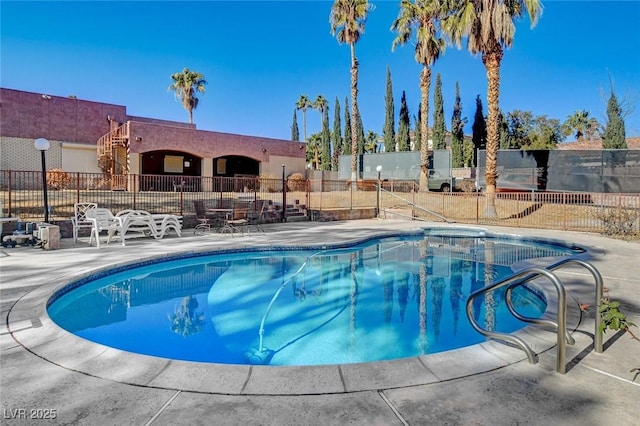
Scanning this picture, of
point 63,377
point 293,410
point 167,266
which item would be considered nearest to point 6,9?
point 167,266

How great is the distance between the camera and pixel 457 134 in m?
36.2

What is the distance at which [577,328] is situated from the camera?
3547 millimetres

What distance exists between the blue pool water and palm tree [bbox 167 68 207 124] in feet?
107

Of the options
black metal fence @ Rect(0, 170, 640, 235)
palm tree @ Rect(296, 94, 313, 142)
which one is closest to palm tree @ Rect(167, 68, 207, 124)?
palm tree @ Rect(296, 94, 313, 142)

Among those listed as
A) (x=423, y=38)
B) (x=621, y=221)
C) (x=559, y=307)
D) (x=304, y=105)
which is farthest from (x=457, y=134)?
(x=559, y=307)

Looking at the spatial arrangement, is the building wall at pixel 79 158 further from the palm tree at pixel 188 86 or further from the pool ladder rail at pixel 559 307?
the pool ladder rail at pixel 559 307

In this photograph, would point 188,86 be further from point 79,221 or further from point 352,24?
point 79,221

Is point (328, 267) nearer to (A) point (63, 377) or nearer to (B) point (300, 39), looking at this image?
(A) point (63, 377)

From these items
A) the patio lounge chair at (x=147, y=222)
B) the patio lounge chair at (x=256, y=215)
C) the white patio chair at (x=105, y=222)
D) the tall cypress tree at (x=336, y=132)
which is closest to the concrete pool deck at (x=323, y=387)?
the white patio chair at (x=105, y=222)

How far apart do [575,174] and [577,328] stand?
16572 millimetres

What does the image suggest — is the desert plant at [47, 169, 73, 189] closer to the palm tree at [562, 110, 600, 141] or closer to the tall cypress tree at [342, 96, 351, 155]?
the tall cypress tree at [342, 96, 351, 155]

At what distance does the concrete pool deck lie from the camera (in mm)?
2156

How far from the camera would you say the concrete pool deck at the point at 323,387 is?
2156 millimetres

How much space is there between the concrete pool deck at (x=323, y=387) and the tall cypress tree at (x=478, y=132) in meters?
33.3
